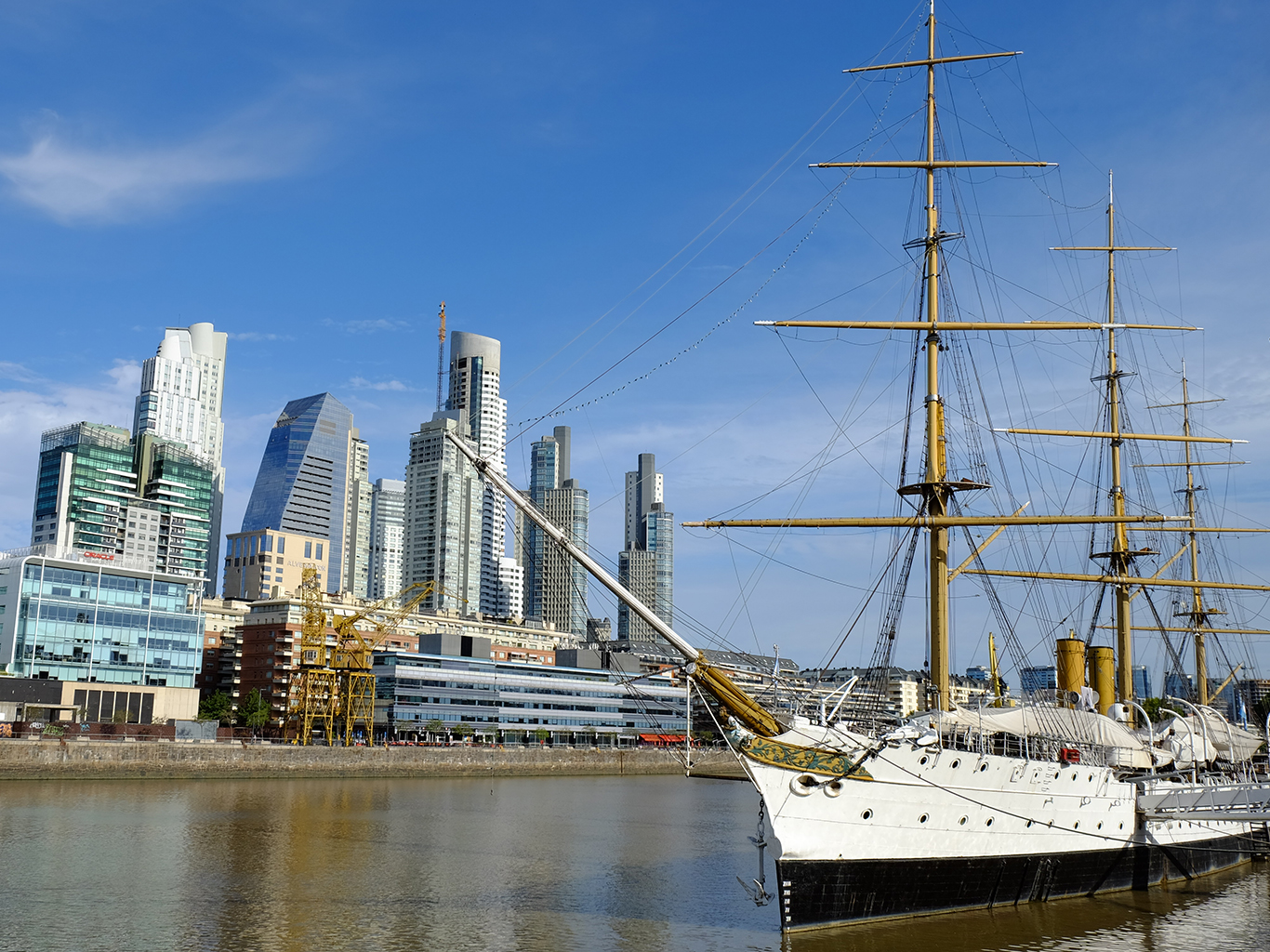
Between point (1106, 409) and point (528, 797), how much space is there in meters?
45.5

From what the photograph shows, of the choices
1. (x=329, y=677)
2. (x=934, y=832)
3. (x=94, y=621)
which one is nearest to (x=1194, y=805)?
(x=934, y=832)

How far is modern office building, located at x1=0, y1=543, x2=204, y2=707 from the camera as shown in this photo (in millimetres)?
103500

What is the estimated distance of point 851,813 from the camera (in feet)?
97.4

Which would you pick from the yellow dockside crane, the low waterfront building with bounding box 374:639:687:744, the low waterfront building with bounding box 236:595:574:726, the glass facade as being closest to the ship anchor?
the yellow dockside crane

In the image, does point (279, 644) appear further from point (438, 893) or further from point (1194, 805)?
point (1194, 805)

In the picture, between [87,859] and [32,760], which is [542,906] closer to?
[87,859]

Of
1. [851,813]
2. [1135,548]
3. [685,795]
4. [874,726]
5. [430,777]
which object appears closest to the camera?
[851,813]

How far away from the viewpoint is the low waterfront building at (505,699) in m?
136

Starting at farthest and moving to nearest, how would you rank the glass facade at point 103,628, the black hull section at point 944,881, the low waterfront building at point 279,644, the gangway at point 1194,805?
the low waterfront building at point 279,644 → the glass facade at point 103,628 → the gangway at point 1194,805 → the black hull section at point 944,881

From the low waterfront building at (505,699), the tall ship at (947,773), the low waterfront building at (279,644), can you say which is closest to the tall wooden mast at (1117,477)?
the tall ship at (947,773)

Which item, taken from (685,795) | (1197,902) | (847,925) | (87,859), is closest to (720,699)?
(847,925)

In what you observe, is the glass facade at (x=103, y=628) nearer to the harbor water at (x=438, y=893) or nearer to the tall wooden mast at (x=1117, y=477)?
the harbor water at (x=438, y=893)

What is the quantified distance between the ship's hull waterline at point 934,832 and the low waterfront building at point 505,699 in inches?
3538

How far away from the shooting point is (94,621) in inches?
4230
